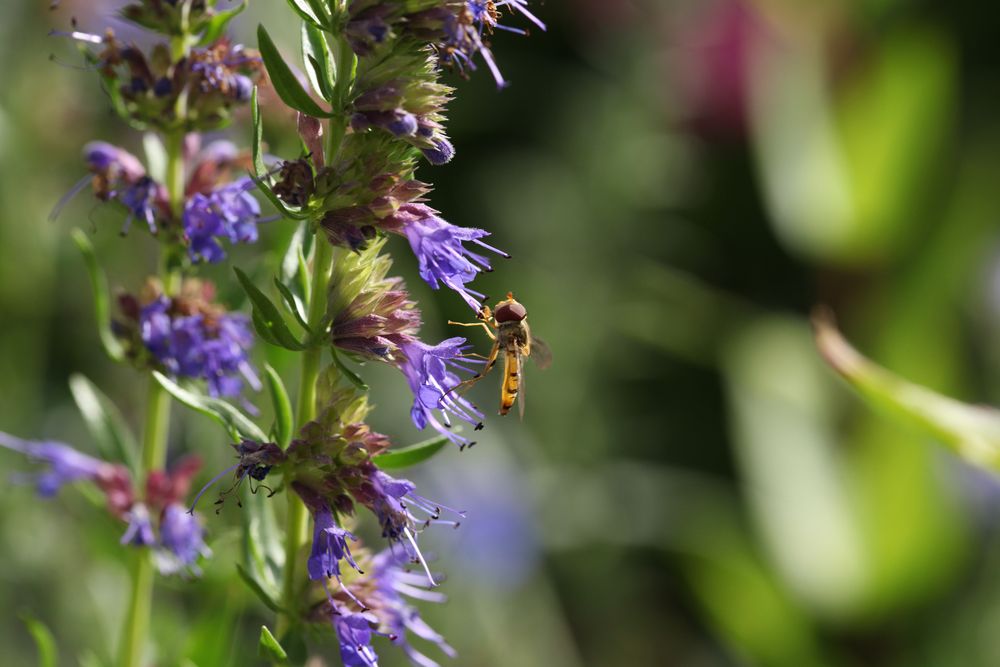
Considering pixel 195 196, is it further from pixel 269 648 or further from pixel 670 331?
pixel 670 331

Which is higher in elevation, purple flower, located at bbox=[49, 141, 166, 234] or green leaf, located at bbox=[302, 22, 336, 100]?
green leaf, located at bbox=[302, 22, 336, 100]

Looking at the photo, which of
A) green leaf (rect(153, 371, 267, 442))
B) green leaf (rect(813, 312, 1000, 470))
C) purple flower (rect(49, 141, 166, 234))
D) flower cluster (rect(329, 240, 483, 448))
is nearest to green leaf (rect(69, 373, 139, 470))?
purple flower (rect(49, 141, 166, 234))

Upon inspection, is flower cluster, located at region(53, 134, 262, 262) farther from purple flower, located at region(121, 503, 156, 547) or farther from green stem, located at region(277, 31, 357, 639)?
purple flower, located at region(121, 503, 156, 547)

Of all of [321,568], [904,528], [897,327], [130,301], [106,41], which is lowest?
[904,528]

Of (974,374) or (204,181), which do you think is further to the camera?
(974,374)

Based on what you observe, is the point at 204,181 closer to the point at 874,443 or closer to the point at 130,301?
the point at 130,301

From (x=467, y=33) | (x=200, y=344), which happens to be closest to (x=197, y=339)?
(x=200, y=344)

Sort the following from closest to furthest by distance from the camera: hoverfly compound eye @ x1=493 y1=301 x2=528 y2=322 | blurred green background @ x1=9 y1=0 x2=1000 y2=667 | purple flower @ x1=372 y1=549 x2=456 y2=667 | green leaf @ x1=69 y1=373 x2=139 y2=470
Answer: purple flower @ x1=372 y1=549 x2=456 y2=667, green leaf @ x1=69 y1=373 x2=139 y2=470, hoverfly compound eye @ x1=493 y1=301 x2=528 y2=322, blurred green background @ x1=9 y1=0 x2=1000 y2=667

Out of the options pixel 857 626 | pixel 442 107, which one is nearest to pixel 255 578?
pixel 442 107
